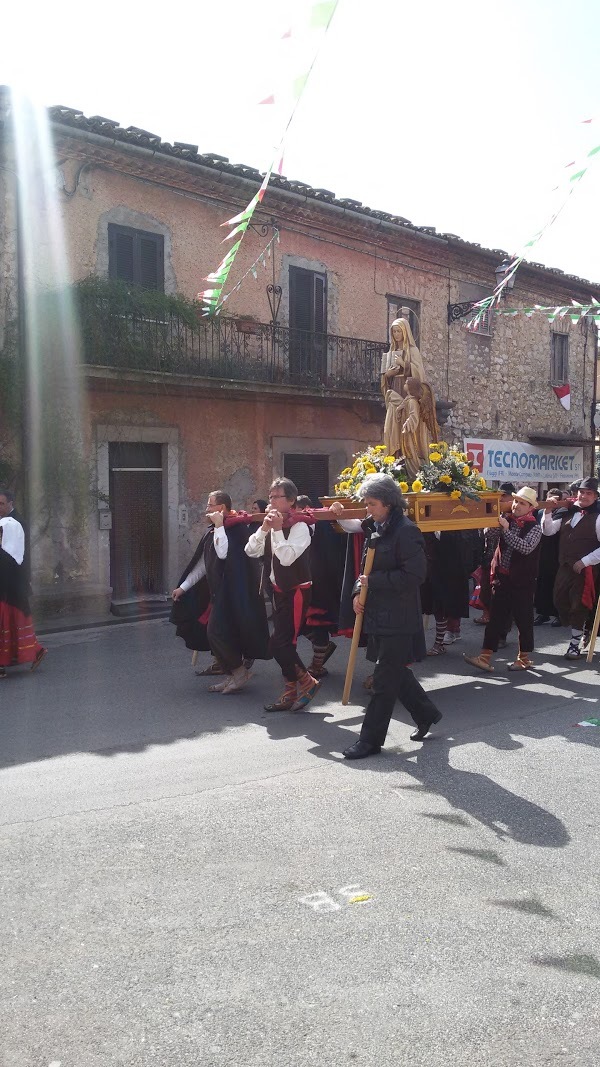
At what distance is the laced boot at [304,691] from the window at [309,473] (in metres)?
9.18

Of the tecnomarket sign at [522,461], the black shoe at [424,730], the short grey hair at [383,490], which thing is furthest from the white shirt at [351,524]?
the tecnomarket sign at [522,461]

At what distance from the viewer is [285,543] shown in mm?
6883

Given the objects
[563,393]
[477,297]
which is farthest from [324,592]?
[563,393]

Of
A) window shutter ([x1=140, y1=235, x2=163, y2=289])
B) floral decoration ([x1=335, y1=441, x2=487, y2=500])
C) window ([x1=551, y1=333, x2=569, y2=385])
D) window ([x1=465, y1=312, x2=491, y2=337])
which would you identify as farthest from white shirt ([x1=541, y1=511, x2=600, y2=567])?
window ([x1=551, y1=333, x2=569, y2=385])

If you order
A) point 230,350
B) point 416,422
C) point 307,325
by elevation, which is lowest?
point 416,422

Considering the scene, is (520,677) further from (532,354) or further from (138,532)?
(532,354)

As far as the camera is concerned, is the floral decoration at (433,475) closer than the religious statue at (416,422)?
Yes

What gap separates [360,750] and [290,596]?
155 cm

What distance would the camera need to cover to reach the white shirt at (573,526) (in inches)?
353

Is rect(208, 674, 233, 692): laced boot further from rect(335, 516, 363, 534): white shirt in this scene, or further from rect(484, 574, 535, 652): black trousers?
rect(484, 574, 535, 652): black trousers

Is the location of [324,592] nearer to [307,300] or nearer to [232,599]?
[232,599]

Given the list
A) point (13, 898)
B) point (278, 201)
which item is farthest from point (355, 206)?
point (13, 898)

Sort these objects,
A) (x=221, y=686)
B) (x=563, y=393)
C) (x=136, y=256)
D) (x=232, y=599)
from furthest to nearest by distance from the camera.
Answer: (x=563, y=393)
(x=136, y=256)
(x=221, y=686)
(x=232, y=599)

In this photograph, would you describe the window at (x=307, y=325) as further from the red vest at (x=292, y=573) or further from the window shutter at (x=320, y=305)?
the red vest at (x=292, y=573)
